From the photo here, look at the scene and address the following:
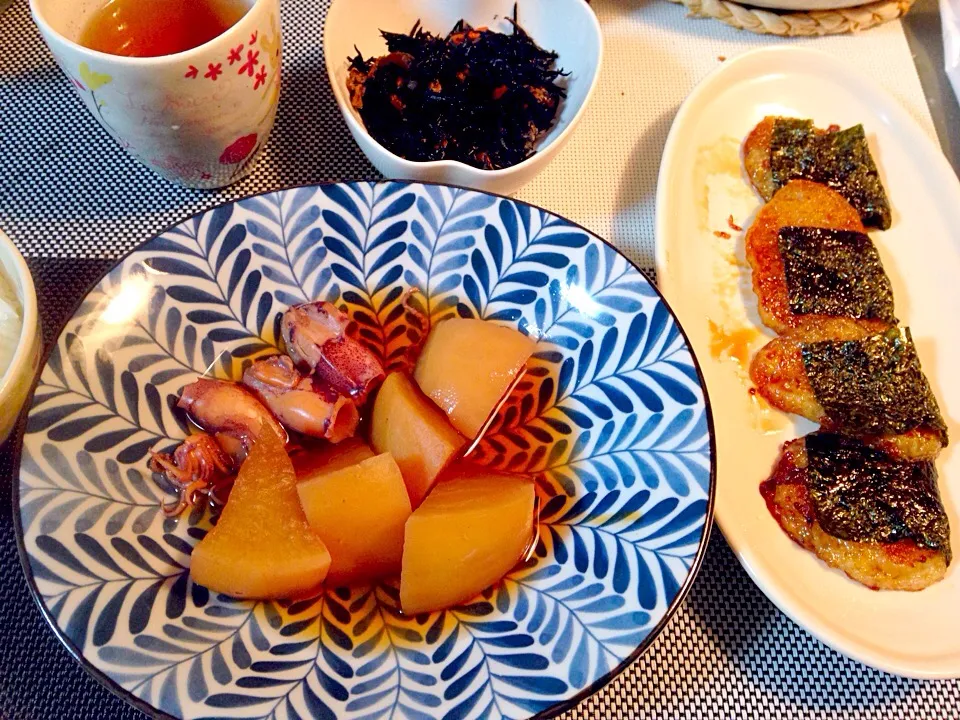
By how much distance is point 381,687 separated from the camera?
40.1 inches

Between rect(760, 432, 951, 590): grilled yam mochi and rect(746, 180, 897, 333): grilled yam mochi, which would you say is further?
rect(746, 180, 897, 333): grilled yam mochi

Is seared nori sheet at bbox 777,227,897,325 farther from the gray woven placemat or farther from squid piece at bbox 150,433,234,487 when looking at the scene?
squid piece at bbox 150,433,234,487

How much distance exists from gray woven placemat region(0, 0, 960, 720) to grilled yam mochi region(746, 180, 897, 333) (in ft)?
1.98

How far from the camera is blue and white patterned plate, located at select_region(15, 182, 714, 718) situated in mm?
1003

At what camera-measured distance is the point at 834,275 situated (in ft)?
5.40

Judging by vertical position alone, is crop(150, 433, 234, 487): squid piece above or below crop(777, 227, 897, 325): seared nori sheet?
below

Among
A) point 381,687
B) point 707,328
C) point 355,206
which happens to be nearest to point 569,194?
point 707,328

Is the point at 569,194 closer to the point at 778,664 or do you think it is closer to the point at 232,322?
the point at 232,322

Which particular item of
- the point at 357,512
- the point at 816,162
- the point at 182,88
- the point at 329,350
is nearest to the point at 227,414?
the point at 329,350

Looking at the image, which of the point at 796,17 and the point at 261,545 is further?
the point at 796,17

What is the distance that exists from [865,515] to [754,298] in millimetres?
564

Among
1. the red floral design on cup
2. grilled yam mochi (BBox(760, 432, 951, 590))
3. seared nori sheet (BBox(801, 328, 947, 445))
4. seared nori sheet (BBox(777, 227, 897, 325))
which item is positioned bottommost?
grilled yam mochi (BBox(760, 432, 951, 590))

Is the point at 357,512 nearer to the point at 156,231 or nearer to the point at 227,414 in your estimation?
the point at 227,414

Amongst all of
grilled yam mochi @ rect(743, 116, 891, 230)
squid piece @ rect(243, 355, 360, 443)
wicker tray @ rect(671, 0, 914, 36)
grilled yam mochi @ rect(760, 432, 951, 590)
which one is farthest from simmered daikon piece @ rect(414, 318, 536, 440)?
wicker tray @ rect(671, 0, 914, 36)
